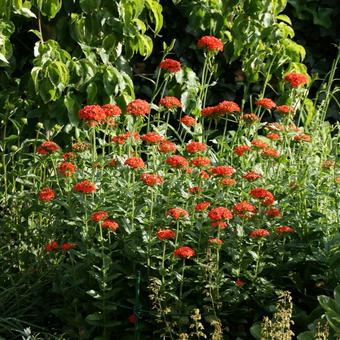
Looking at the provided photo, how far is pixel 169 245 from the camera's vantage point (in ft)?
11.6

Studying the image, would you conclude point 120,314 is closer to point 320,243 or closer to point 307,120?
point 320,243

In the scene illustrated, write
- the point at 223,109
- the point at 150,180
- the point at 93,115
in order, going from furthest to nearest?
1. the point at 223,109
2. the point at 93,115
3. the point at 150,180

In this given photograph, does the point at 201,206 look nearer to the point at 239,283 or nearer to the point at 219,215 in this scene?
the point at 219,215

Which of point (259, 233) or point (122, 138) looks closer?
point (259, 233)

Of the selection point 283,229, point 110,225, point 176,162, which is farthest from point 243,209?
point 110,225

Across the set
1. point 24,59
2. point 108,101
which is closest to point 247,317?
point 108,101

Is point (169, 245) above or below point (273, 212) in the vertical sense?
below

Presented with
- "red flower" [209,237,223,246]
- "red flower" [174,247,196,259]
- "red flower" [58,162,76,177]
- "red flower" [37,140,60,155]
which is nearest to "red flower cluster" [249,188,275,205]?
"red flower" [209,237,223,246]

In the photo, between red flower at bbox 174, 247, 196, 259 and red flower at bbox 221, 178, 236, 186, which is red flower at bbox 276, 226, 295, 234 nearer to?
red flower at bbox 221, 178, 236, 186

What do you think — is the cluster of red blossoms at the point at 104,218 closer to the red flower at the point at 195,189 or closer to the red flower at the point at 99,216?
the red flower at the point at 99,216

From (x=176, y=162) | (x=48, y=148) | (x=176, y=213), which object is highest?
(x=176, y=162)

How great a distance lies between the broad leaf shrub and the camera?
3412 mm

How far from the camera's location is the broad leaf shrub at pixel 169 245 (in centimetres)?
341

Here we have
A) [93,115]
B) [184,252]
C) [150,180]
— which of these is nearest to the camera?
[184,252]
